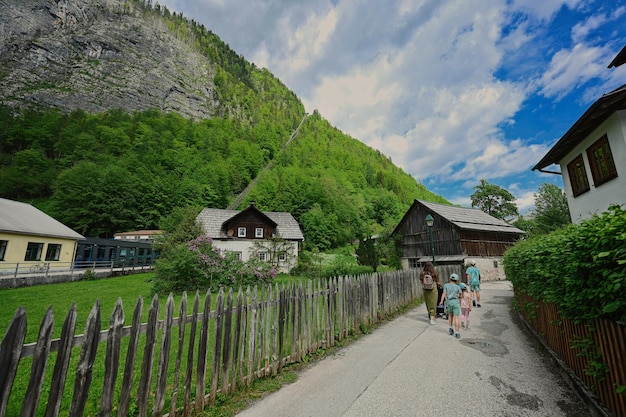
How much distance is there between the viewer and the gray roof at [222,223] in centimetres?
3139

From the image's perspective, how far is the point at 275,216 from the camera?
36.2 meters

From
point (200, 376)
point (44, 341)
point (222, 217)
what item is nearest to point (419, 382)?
point (200, 376)

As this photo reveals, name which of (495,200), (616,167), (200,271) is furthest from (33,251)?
(495,200)

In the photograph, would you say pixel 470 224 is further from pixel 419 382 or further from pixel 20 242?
pixel 20 242

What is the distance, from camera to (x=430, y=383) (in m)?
4.39

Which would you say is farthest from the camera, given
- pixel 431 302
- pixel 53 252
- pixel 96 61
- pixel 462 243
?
pixel 96 61

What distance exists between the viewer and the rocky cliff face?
8150 cm

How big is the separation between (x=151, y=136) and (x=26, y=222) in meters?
52.2

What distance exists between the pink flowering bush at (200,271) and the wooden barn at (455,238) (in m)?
18.0

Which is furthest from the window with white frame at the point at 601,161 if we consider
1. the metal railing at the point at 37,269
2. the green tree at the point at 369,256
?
the metal railing at the point at 37,269

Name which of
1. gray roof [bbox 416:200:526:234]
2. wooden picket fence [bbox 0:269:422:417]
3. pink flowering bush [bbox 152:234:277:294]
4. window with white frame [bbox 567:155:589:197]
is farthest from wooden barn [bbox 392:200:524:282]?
wooden picket fence [bbox 0:269:422:417]

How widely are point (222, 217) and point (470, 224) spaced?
29.7 metres

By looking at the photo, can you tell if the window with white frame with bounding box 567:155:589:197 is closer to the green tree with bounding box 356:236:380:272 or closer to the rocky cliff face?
the green tree with bounding box 356:236:380:272

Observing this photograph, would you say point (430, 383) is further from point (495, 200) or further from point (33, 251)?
point (495, 200)
